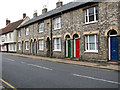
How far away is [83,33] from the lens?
1559 cm

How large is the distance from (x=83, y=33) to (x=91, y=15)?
225 cm

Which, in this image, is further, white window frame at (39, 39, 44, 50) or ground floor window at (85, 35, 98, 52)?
white window frame at (39, 39, 44, 50)

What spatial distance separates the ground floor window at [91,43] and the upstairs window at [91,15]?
182 centimetres

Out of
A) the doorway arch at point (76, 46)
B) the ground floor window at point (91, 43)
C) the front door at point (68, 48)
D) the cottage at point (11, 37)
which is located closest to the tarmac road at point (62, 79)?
the ground floor window at point (91, 43)

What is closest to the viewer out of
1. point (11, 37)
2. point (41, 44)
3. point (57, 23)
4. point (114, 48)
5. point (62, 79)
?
point (62, 79)

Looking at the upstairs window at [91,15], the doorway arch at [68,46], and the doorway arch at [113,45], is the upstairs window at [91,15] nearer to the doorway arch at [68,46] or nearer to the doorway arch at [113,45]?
the doorway arch at [113,45]

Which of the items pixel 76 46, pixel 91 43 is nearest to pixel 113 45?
pixel 91 43

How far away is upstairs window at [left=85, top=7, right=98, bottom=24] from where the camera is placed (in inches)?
574

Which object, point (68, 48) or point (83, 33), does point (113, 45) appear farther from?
point (68, 48)

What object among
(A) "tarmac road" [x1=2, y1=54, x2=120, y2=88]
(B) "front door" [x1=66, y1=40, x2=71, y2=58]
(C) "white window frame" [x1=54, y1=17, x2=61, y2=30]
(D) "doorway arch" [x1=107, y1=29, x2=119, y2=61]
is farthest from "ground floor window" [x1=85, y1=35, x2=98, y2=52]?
(C) "white window frame" [x1=54, y1=17, x2=61, y2=30]

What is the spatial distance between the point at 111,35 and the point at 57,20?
9670 millimetres

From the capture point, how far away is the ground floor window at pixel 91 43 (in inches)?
566

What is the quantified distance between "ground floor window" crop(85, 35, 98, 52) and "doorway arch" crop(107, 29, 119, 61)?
5.08 ft

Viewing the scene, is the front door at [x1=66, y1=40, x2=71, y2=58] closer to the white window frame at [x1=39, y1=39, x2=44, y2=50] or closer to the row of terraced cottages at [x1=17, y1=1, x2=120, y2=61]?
the row of terraced cottages at [x1=17, y1=1, x2=120, y2=61]
